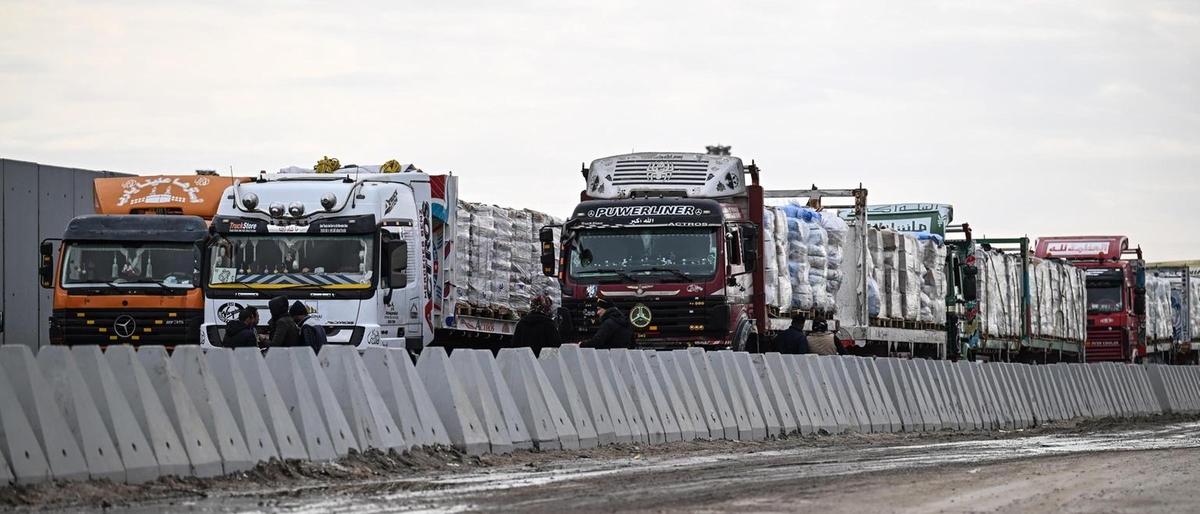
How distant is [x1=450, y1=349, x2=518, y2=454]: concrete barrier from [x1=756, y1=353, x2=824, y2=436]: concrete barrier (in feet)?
17.3

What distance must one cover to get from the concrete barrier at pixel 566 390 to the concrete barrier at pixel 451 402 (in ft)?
4.92

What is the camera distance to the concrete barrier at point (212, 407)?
418 inches

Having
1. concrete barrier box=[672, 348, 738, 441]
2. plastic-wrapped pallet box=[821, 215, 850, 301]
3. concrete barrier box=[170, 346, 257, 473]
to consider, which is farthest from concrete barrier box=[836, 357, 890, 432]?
concrete barrier box=[170, 346, 257, 473]

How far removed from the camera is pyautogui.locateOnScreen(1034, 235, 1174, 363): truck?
47.5 meters

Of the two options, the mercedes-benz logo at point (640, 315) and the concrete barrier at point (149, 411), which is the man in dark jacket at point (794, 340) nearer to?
the mercedes-benz logo at point (640, 315)

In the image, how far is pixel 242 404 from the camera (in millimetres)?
10898

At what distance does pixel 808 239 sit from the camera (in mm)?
26688

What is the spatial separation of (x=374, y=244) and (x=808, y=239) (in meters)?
8.46

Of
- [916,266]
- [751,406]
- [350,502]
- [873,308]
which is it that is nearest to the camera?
[350,502]

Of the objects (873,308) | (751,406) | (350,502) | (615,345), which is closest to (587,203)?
(615,345)

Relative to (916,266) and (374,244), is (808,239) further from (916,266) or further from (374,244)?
(374,244)

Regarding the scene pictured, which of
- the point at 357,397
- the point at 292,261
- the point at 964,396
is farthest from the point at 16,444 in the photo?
the point at 964,396

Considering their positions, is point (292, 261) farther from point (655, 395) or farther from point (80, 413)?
point (80, 413)

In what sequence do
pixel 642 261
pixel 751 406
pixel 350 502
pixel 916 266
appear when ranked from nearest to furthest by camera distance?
1. pixel 350 502
2. pixel 751 406
3. pixel 642 261
4. pixel 916 266
